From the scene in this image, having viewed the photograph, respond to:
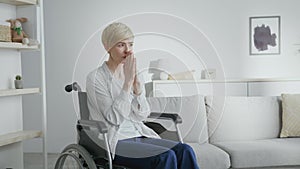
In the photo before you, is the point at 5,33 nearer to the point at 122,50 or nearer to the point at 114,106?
the point at 122,50

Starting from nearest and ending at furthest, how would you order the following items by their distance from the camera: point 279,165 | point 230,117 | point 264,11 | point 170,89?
point 279,165 < point 230,117 < point 170,89 < point 264,11

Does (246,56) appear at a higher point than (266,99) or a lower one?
higher

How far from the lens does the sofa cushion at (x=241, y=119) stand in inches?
133

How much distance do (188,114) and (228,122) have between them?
0.33m

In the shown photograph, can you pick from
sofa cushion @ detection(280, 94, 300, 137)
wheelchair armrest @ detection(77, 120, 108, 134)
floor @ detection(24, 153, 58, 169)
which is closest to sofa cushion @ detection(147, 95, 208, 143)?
sofa cushion @ detection(280, 94, 300, 137)

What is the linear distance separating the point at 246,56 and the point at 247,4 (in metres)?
0.58

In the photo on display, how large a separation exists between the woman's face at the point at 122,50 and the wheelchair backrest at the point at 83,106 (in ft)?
1.01

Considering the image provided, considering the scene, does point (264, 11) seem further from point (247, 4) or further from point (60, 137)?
point (60, 137)

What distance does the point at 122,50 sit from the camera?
2439 millimetres

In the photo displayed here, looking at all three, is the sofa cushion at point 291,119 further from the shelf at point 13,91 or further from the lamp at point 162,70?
the shelf at point 13,91

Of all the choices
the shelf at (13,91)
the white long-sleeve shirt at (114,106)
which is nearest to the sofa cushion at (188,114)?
the white long-sleeve shirt at (114,106)

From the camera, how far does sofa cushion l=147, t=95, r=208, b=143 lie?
130 inches

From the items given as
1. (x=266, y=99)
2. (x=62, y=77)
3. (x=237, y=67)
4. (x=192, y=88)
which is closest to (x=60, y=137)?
(x=62, y=77)

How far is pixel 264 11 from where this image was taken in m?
4.90
